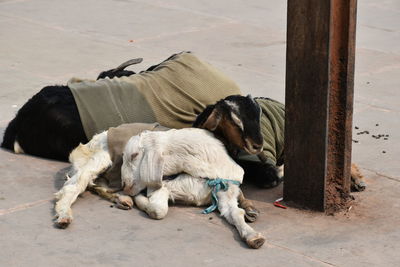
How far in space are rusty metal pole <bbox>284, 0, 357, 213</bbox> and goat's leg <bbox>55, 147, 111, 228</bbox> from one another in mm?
1171

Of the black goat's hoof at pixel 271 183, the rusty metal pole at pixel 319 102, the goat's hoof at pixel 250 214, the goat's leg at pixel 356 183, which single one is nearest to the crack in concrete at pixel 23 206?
the goat's hoof at pixel 250 214

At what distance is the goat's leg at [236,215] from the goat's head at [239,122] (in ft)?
0.96

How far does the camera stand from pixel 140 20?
10781 millimetres

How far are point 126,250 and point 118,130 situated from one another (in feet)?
3.78

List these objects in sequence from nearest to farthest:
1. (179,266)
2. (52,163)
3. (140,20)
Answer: (179,266), (52,163), (140,20)

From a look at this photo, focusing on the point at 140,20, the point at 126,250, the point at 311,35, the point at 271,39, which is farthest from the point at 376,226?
the point at 140,20

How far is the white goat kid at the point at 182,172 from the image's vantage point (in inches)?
209

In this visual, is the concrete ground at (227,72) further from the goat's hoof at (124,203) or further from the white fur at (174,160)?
the white fur at (174,160)

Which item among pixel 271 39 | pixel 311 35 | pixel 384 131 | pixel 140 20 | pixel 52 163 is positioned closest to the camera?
pixel 311 35

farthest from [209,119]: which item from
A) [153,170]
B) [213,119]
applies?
[153,170]

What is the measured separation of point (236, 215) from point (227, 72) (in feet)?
12.4

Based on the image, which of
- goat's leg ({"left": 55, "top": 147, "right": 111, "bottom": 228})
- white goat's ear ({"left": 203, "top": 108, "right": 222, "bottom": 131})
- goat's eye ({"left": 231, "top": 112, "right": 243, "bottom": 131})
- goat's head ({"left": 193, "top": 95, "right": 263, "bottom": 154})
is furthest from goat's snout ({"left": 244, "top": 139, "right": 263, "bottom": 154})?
goat's leg ({"left": 55, "top": 147, "right": 111, "bottom": 228})

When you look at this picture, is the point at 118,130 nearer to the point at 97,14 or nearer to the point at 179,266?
the point at 179,266

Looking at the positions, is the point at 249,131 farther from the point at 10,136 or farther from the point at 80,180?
the point at 10,136
